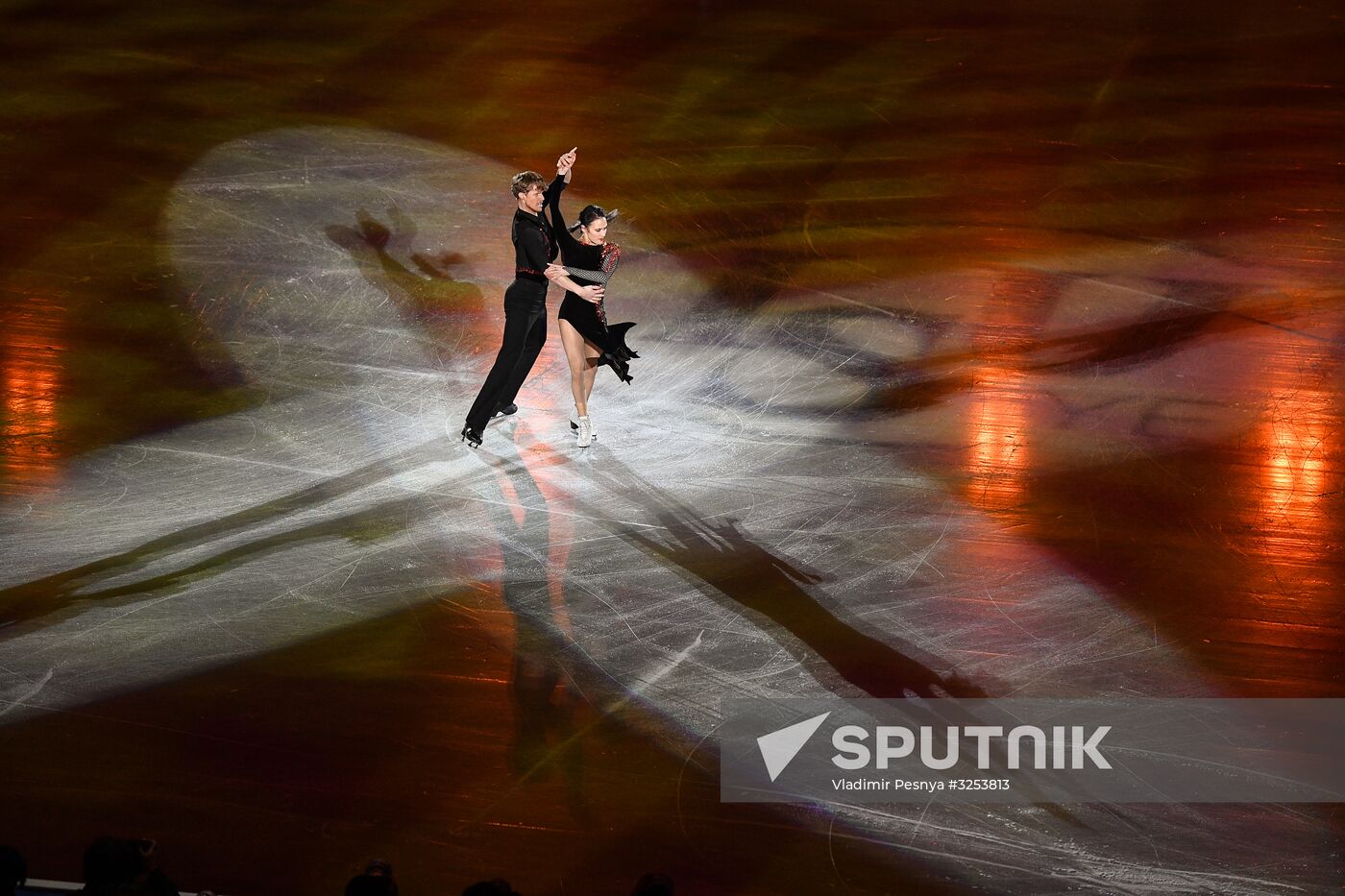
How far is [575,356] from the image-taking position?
778 cm

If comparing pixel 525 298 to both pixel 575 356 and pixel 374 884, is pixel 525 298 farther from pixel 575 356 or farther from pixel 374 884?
pixel 374 884

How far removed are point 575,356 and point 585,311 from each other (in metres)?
0.28

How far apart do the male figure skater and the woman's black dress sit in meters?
0.07

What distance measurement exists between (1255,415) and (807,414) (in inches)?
110

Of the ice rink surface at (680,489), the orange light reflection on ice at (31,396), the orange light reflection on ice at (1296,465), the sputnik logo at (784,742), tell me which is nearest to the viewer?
the ice rink surface at (680,489)

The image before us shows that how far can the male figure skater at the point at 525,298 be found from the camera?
7488 mm

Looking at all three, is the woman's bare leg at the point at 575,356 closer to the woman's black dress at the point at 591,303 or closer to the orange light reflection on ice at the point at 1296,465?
the woman's black dress at the point at 591,303

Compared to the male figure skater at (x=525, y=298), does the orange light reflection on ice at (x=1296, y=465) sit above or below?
below

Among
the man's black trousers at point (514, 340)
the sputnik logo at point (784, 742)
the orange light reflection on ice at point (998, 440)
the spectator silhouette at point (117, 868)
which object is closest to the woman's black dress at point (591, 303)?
the man's black trousers at point (514, 340)

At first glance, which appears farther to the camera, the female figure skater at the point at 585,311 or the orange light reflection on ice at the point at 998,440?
the female figure skater at the point at 585,311

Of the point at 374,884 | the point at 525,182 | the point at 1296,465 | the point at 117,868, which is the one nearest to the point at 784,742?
the point at 374,884

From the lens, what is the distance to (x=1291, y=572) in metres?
6.67

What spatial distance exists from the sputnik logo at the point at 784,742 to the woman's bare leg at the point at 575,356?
9.24 feet

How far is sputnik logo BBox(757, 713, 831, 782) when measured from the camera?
5602 mm
